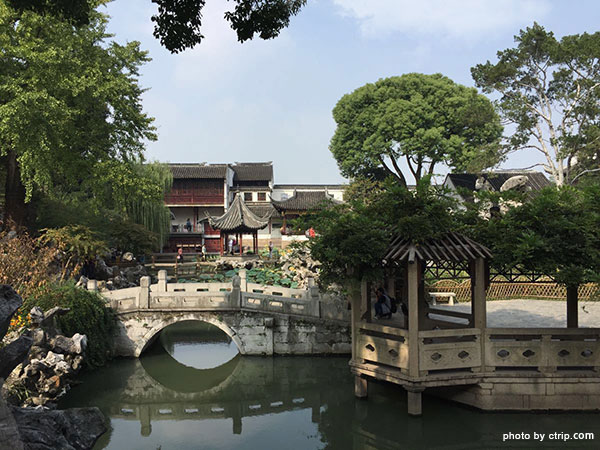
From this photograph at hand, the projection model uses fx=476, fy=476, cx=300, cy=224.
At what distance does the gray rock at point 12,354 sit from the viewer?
128 inches

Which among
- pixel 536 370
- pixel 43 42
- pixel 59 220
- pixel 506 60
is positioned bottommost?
pixel 536 370

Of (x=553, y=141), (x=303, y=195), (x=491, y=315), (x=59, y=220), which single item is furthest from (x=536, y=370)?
(x=303, y=195)

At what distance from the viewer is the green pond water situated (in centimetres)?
824

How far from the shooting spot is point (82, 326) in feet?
39.5

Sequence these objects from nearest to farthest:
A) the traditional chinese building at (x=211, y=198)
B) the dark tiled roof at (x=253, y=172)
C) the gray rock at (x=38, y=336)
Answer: the gray rock at (x=38, y=336) → the traditional chinese building at (x=211, y=198) → the dark tiled roof at (x=253, y=172)

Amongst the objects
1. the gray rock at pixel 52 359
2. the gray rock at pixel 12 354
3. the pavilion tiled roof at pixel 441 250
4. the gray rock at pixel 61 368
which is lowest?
the gray rock at pixel 61 368

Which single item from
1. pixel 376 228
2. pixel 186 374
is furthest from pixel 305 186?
pixel 376 228

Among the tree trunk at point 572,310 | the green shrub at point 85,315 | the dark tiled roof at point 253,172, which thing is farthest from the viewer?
the dark tiled roof at point 253,172

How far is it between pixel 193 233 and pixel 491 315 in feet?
85.3

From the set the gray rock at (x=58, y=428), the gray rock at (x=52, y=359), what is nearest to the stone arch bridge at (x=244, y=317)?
the gray rock at (x=52, y=359)

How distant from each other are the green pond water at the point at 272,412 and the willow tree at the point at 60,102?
258 inches

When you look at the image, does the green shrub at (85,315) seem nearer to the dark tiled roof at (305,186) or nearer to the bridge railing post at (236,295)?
the bridge railing post at (236,295)

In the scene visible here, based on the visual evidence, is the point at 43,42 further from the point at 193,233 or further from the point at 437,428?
the point at 193,233

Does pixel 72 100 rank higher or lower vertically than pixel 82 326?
higher
